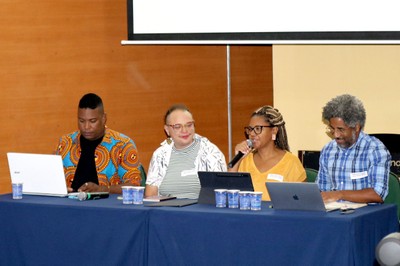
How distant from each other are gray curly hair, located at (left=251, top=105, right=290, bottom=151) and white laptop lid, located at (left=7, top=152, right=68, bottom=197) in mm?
1171

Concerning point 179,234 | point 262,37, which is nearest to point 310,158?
point 262,37

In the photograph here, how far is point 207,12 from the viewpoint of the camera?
18.8 feet

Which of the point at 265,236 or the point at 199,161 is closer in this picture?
the point at 265,236

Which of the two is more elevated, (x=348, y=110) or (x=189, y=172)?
(x=348, y=110)

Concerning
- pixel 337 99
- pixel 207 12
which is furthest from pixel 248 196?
pixel 207 12

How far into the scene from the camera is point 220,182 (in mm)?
4051

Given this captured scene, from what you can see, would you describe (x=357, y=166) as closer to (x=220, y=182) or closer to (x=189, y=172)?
(x=220, y=182)

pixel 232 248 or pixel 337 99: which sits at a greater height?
pixel 337 99

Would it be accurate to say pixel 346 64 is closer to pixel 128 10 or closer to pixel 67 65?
pixel 128 10

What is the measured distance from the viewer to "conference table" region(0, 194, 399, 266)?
3.55 metres

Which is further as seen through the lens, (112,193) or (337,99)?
(112,193)

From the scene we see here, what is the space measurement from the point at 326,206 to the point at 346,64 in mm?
2594

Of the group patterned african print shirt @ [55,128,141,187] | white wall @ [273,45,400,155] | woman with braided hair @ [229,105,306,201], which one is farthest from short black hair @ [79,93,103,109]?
white wall @ [273,45,400,155]

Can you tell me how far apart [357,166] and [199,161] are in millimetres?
934
